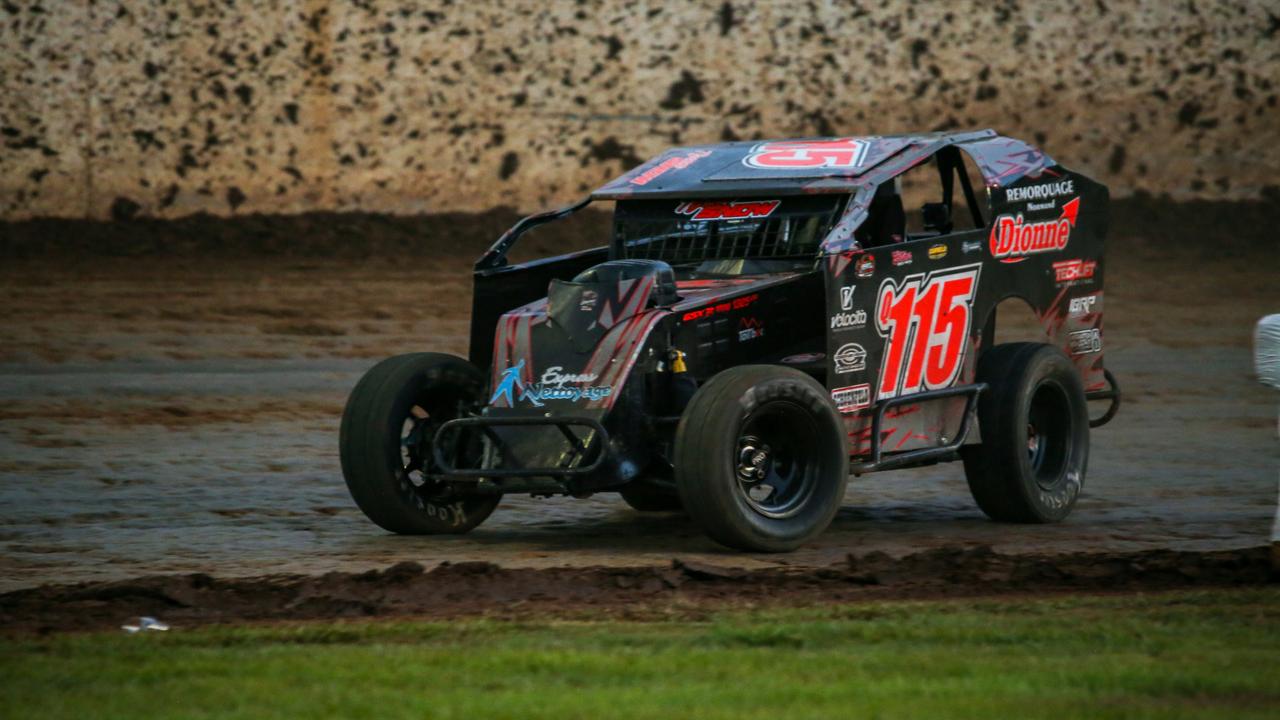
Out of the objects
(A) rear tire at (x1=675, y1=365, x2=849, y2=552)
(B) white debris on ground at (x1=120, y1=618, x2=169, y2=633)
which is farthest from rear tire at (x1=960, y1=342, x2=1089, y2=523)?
(B) white debris on ground at (x1=120, y1=618, x2=169, y2=633)

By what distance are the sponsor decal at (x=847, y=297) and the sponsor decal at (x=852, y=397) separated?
364 mm

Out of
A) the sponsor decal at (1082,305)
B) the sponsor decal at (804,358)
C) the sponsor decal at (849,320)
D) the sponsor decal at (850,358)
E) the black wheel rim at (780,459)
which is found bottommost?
the black wheel rim at (780,459)

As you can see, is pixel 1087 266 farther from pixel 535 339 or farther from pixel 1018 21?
pixel 1018 21

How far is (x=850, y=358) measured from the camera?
934 centimetres

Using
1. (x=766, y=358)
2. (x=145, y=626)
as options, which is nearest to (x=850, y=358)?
(x=766, y=358)

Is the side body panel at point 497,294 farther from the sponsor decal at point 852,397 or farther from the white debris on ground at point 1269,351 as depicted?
the white debris on ground at point 1269,351

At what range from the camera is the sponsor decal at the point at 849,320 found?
923cm

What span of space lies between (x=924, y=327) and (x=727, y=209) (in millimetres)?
1137

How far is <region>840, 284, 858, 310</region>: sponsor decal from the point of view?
923 cm

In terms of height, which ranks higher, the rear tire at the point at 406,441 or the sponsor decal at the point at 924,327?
the sponsor decal at the point at 924,327

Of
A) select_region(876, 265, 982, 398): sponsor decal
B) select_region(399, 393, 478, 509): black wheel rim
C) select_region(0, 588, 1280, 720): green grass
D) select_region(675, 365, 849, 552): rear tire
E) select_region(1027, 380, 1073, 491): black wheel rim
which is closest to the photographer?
select_region(0, 588, 1280, 720): green grass

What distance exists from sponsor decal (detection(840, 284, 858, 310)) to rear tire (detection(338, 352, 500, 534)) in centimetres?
180

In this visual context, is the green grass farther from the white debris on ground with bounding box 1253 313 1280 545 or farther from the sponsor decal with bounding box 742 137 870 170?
the sponsor decal with bounding box 742 137 870 170

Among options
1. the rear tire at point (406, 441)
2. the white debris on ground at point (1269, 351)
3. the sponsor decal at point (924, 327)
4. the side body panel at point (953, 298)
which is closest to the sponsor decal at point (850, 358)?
the side body panel at point (953, 298)
